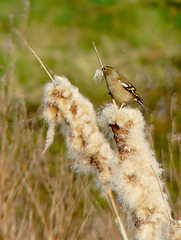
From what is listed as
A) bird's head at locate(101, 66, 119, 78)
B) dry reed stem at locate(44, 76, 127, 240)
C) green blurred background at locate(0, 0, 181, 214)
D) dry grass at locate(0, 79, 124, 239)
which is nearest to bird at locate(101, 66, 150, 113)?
bird's head at locate(101, 66, 119, 78)

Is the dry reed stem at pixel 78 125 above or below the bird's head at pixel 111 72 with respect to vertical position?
below

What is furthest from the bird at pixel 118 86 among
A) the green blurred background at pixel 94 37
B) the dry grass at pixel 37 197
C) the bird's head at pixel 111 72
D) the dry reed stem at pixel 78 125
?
the green blurred background at pixel 94 37

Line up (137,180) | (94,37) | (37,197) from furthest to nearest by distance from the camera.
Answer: (94,37) → (37,197) → (137,180)

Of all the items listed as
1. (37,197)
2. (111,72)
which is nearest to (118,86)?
(111,72)

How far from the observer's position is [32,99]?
24.8 feet

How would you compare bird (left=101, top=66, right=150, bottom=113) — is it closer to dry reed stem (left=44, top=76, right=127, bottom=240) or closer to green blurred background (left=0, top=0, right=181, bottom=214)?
dry reed stem (left=44, top=76, right=127, bottom=240)

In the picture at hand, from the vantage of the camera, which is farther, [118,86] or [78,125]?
[118,86]

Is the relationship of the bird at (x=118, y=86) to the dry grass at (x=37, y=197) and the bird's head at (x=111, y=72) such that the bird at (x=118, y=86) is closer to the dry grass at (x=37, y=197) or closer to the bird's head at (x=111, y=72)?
the bird's head at (x=111, y=72)

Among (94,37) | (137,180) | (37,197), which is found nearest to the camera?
(137,180)

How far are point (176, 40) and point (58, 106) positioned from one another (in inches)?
378

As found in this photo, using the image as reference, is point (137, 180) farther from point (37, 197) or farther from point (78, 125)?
point (37, 197)

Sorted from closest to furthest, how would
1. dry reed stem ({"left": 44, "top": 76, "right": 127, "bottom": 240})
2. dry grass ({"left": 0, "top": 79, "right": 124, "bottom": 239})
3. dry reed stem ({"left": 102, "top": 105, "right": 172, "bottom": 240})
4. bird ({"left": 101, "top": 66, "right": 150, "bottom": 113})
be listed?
dry reed stem ({"left": 102, "top": 105, "right": 172, "bottom": 240}) → dry reed stem ({"left": 44, "top": 76, "right": 127, "bottom": 240}) → dry grass ({"left": 0, "top": 79, "right": 124, "bottom": 239}) → bird ({"left": 101, "top": 66, "right": 150, "bottom": 113})

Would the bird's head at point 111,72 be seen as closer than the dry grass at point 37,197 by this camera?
No

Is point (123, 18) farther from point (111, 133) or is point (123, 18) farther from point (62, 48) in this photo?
point (111, 133)
